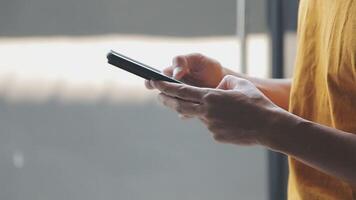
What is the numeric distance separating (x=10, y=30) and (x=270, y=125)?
0.70 meters

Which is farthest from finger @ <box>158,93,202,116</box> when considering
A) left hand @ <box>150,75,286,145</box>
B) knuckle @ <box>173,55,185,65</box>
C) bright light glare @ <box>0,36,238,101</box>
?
bright light glare @ <box>0,36,238,101</box>

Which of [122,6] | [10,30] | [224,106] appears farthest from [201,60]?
[10,30]

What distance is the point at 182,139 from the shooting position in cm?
109

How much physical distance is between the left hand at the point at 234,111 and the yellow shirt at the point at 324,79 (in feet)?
0.18

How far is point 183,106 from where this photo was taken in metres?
0.56

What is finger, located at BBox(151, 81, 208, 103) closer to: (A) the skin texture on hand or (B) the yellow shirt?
(A) the skin texture on hand

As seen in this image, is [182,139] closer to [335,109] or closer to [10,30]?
[10,30]

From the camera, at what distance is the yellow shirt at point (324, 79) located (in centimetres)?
51

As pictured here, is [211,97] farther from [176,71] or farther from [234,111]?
[176,71]

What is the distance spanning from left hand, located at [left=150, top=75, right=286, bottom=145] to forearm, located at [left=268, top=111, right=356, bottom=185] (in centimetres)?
1

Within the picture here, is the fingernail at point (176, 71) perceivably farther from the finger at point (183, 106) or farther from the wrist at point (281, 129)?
the wrist at point (281, 129)

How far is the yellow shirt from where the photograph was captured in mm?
506

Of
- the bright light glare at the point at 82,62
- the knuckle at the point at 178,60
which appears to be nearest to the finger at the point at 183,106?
the knuckle at the point at 178,60

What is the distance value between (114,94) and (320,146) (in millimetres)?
629
